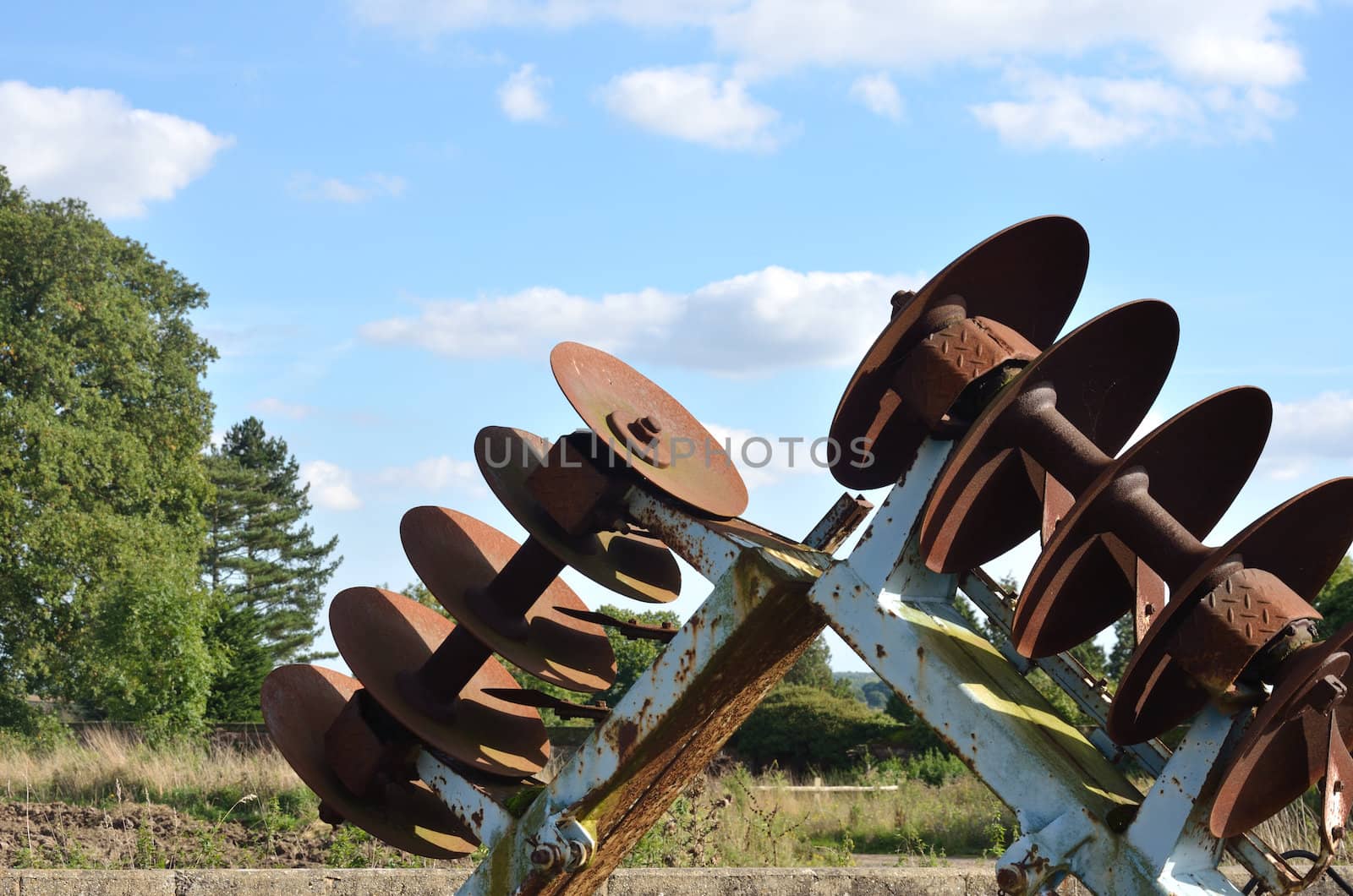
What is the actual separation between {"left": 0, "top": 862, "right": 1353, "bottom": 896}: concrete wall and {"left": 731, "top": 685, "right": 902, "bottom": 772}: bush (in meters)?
12.5

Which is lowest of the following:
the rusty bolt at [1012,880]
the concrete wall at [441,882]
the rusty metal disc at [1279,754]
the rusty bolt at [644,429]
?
the concrete wall at [441,882]

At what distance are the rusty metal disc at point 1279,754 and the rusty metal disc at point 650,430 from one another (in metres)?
1.60

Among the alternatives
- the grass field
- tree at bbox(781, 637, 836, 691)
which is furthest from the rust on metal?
tree at bbox(781, 637, 836, 691)

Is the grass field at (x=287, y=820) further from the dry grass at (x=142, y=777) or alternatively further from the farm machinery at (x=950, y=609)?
the farm machinery at (x=950, y=609)

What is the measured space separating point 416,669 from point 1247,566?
9.23 feet

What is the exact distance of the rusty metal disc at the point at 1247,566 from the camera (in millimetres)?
2869

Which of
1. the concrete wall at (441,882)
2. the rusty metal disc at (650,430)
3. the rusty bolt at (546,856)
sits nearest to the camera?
the rusty bolt at (546,856)

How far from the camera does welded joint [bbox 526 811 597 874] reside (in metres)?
3.62

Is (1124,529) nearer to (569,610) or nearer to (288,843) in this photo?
(569,610)

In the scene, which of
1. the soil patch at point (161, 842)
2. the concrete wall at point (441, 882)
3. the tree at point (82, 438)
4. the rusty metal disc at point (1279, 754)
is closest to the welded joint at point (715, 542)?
the rusty metal disc at point (1279, 754)

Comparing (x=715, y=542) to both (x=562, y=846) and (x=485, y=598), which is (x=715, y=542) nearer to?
(x=562, y=846)

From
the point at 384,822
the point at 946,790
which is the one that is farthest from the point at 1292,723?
the point at 946,790

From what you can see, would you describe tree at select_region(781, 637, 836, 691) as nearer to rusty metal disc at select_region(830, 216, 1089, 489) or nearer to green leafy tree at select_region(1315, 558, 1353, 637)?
green leafy tree at select_region(1315, 558, 1353, 637)

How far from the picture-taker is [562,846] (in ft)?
11.9
